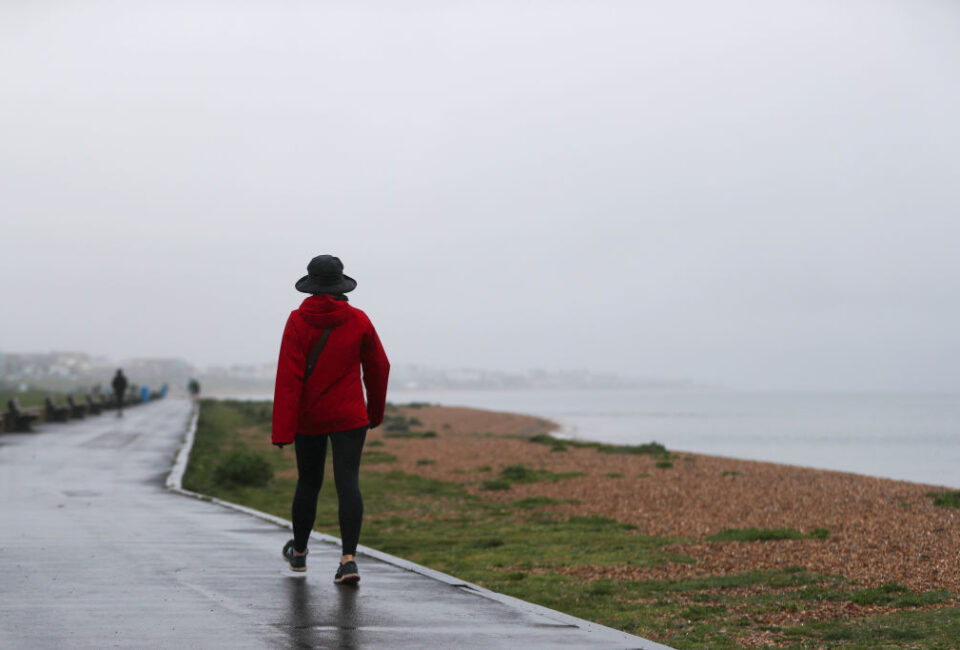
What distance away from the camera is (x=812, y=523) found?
14.3m

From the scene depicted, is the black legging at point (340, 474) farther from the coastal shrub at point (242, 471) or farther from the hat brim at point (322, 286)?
the coastal shrub at point (242, 471)

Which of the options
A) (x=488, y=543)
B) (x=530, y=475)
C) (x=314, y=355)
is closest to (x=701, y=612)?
(x=314, y=355)

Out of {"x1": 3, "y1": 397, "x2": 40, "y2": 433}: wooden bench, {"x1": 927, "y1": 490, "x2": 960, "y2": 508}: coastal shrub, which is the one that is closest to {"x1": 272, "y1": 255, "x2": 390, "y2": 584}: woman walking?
{"x1": 927, "y1": 490, "x2": 960, "y2": 508}: coastal shrub

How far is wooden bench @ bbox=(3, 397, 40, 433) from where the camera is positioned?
101 feet

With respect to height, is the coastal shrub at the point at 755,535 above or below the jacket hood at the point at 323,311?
below

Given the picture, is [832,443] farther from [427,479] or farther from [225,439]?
[427,479]

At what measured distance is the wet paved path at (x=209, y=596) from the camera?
5402 mm

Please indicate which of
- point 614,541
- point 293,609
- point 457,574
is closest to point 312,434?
point 293,609

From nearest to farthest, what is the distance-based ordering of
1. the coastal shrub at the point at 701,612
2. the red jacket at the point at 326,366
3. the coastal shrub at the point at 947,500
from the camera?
the red jacket at the point at 326,366, the coastal shrub at the point at 701,612, the coastal shrub at the point at 947,500

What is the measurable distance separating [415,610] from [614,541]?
7.30 m

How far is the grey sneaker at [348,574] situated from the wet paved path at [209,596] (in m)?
0.08

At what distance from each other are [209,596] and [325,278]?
2213 mm

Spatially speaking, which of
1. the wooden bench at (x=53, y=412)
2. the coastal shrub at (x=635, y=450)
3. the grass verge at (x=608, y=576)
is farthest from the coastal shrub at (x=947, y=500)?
the wooden bench at (x=53, y=412)

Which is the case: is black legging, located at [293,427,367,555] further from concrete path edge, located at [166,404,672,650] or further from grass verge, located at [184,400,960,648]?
grass verge, located at [184,400,960,648]
